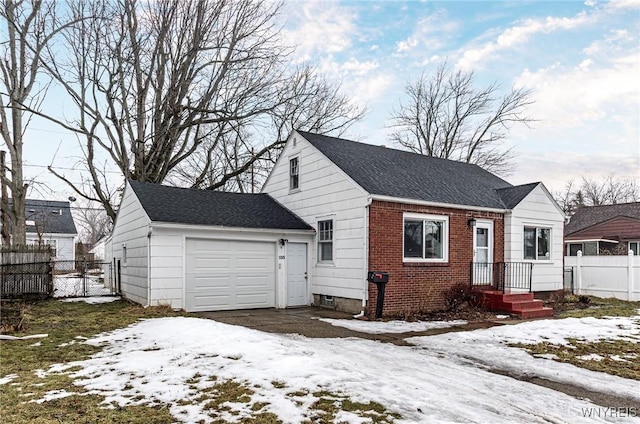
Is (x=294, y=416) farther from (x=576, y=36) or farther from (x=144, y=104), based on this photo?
(x=144, y=104)

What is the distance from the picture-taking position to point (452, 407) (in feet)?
14.3

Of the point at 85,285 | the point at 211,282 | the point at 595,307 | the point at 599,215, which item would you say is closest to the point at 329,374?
the point at 211,282

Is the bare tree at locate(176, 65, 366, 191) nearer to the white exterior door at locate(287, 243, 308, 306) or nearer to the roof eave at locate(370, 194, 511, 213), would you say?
the white exterior door at locate(287, 243, 308, 306)

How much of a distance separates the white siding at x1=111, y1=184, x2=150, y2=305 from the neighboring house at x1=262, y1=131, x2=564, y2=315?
15.6 feet

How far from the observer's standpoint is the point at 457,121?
31.7 m

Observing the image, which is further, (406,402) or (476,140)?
(476,140)

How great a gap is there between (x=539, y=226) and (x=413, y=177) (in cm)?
486

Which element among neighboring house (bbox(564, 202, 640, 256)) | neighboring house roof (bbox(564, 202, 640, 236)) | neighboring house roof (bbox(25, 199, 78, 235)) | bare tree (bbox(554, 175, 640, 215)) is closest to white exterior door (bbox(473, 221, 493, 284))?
neighboring house (bbox(564, 202, 640, 256))

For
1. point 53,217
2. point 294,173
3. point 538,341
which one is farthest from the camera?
point 53,217

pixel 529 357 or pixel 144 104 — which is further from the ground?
pixel 144 104

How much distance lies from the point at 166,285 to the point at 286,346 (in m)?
5.52

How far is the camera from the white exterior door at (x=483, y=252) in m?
13.2

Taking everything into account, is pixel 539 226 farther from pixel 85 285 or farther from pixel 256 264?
pixel 85 285

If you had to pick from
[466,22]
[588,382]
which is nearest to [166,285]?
[588,382]
